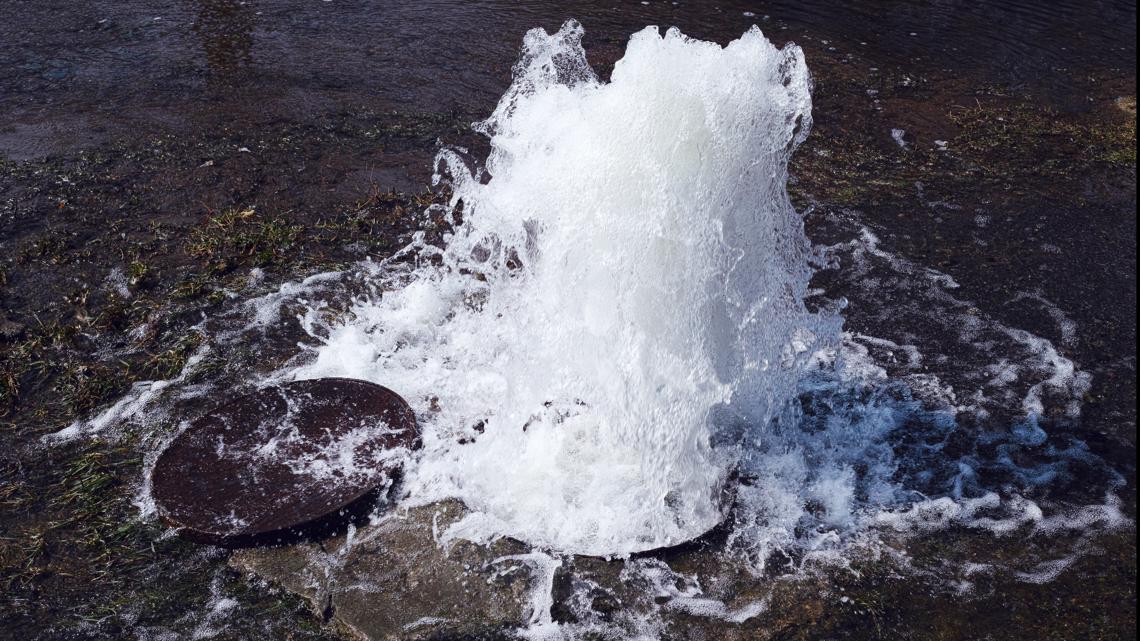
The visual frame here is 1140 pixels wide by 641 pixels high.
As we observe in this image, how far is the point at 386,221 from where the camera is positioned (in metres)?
6.69

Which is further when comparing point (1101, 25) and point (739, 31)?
point (1101, 25)

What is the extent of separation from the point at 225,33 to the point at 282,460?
7.08m

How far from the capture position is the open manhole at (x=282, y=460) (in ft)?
13.0

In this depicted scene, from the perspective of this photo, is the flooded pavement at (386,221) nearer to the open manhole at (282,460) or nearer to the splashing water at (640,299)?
the open manhole at (282,460)

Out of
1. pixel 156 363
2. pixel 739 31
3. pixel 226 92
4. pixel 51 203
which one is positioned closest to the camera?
pixel 156 363

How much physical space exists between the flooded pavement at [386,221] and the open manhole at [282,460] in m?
0.22

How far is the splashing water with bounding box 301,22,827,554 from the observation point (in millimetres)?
4141

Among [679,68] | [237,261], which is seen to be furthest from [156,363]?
[679,68]

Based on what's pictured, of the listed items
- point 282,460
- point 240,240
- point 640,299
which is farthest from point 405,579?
point 240,240

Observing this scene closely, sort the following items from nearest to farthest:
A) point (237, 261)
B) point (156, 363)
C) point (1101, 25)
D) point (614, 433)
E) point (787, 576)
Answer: point (787, 576) < point (614, 433) < point (156, 363) < point (237, 261) < point (1101, 25)

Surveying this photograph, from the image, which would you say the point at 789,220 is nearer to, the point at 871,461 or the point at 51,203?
the point at 871,461

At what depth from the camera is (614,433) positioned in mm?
4371

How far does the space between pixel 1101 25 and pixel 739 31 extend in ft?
18.5

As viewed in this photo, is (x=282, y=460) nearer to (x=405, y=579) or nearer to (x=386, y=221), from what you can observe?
(x=405, y=579)
